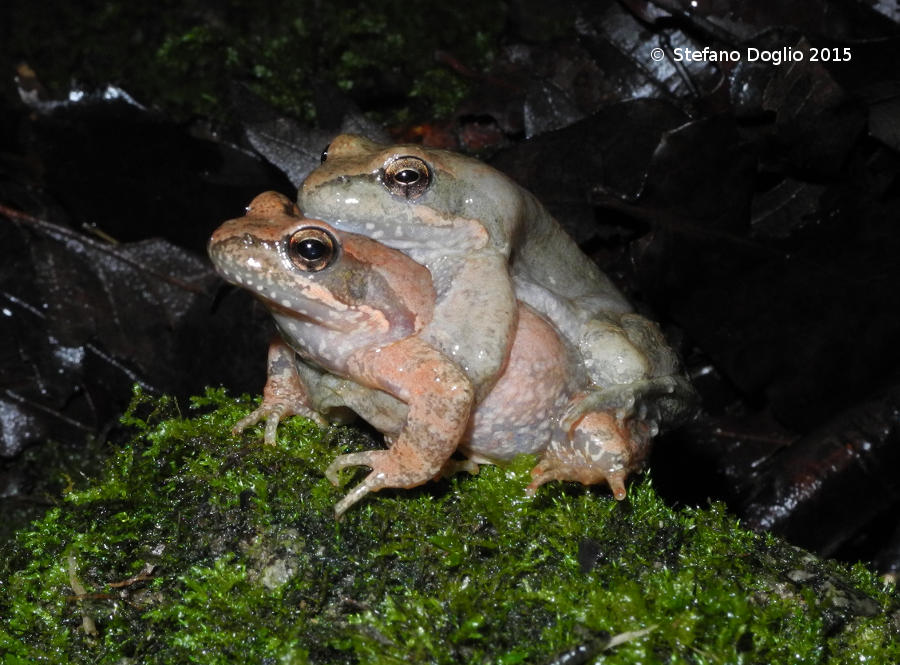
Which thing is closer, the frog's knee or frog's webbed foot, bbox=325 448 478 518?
frog's webbed foot, bbox=325 448 478 518

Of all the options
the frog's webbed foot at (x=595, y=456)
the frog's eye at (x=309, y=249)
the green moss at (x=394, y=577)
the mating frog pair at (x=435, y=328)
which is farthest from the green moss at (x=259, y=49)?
the green moss at (x=394, y=577)

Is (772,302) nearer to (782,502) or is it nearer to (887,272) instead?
(887,272)

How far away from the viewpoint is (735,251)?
481 centimetres

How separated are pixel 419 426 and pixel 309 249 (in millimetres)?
745

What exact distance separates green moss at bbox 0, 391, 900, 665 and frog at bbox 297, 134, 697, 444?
46 cm

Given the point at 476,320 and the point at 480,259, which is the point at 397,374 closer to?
the point at 476,320

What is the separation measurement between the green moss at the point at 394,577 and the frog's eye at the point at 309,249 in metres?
0.68

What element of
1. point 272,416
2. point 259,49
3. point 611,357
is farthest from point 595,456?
point 259,49

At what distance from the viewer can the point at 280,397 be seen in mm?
3270

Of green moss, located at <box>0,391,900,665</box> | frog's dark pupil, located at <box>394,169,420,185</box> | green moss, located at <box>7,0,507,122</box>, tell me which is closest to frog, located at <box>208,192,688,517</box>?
green moss, located at <box>0,391,900,665</box>

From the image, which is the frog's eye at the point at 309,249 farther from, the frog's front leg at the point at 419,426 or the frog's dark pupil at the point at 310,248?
the frog's front leg at the point at 419,426

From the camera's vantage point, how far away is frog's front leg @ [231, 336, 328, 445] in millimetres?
3156

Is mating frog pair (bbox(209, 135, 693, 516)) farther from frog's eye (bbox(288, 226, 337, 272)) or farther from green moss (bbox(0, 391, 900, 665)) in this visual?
green moss (bbox(0, 391, 900, 665))

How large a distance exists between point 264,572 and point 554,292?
159 cm
